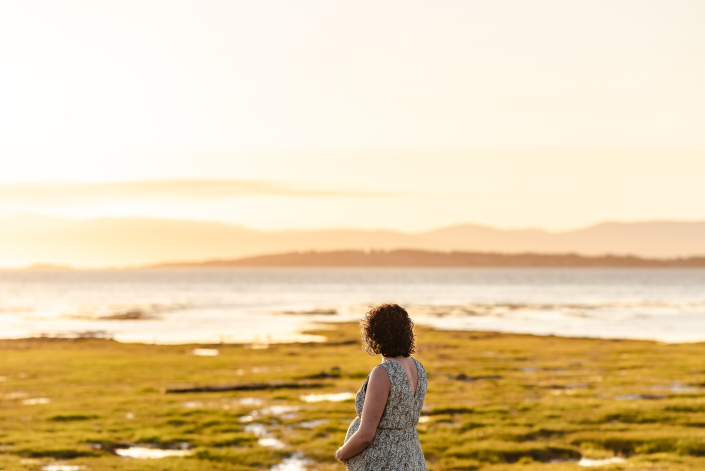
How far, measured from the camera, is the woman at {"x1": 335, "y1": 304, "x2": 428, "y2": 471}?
5.66 meters

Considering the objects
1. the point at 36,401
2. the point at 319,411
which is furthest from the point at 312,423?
the point at 36,401

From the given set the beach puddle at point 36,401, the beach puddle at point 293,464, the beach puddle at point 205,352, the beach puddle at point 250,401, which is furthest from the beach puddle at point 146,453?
the beach puddle at point 205,352

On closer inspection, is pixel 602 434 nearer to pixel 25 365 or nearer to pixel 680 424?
pixel 680 424

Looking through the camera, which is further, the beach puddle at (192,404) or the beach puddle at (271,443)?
the beach puddle at (192,404)

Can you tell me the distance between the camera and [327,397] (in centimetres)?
2359

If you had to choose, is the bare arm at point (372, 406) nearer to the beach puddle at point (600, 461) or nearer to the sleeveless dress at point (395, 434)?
the sleeveless dress at point (395, 434)

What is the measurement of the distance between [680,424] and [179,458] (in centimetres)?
1300

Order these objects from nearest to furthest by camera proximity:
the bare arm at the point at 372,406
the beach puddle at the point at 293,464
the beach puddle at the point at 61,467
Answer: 1. the bare arm at the point at 372,406
2. the beach puddle at the point at 61,467
3. the beach puddle at the point at 293,464

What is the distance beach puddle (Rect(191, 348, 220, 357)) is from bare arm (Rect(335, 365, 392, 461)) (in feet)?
113

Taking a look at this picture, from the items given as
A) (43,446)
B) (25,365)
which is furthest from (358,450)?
(25,365)

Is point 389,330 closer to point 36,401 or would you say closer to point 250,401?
point 250,401

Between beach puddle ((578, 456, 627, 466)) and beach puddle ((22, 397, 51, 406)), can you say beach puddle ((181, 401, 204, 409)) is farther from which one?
beach puddle ((578, 456, 627, 466))

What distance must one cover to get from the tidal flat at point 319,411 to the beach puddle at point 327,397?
72 millimetres

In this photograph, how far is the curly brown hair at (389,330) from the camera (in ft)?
18.6
